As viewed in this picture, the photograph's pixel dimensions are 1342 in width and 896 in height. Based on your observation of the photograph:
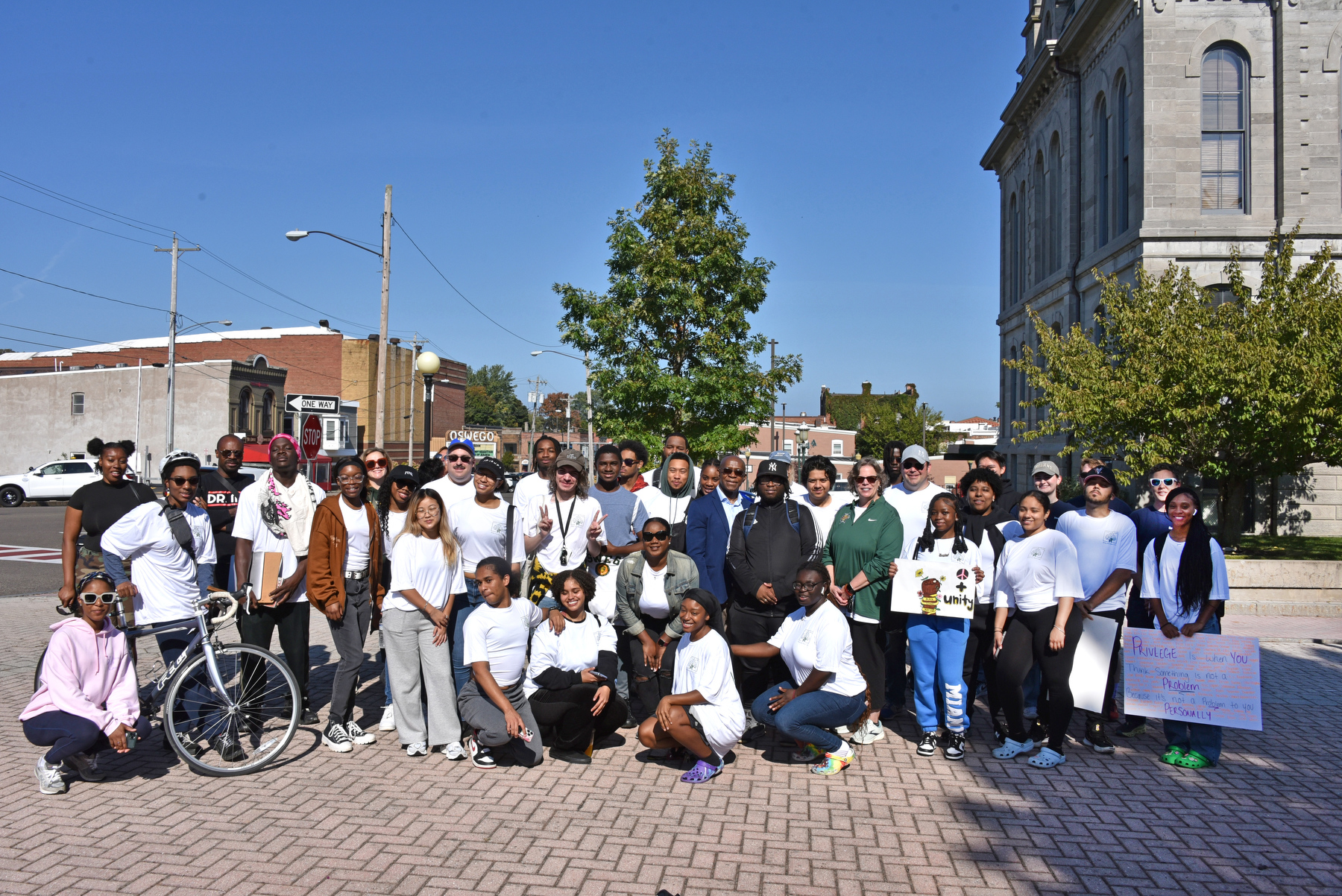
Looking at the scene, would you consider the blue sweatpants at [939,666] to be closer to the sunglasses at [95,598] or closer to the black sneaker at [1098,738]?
the black sneaker at [1098,738]

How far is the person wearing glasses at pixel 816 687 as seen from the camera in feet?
20.2

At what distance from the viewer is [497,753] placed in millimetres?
6359

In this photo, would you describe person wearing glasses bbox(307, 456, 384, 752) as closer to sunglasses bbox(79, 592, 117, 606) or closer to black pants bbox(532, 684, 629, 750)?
sunglasses bbox(79, 592, 117, 606)

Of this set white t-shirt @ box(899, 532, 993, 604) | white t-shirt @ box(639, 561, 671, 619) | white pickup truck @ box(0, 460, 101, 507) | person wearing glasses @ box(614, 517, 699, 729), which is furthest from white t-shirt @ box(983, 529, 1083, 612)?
white pickup truck @ box(0, 460, 101, 507)

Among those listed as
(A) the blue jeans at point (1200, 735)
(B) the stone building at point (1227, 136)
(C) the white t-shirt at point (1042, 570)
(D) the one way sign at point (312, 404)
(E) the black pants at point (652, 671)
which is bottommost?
(A) the blue jeans at point (1200, 735)

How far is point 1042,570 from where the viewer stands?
637 cm

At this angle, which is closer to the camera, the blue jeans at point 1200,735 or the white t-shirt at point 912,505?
the blue jeans at point 1200,735

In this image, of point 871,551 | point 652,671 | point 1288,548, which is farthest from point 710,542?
point 1288,548

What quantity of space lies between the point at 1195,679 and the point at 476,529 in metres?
5.13

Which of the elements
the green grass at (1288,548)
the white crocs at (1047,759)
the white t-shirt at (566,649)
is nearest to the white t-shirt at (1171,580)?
the white crocs at (1047,759)

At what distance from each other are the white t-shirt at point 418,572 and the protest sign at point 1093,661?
442 centimetres

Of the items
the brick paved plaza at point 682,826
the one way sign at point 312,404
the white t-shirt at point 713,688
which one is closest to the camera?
the brick paved plaza at point 682,826

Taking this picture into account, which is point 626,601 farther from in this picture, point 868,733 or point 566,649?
point 868,733

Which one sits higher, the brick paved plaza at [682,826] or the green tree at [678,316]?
the green tree at [678,316]
